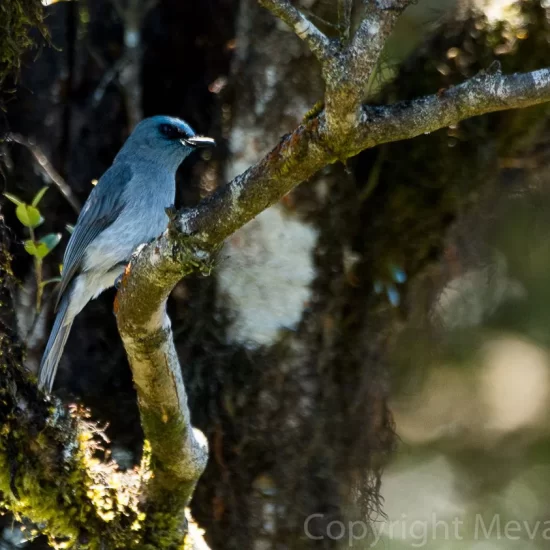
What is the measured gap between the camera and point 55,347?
14.1 feet

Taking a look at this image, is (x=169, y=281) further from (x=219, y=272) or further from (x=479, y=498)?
(x=479, y=498)

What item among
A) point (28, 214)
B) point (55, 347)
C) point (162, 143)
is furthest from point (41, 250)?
point (162, 143)

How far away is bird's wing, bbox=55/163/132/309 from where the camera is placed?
15.3 ft

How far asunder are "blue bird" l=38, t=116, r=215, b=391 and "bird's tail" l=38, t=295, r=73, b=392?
19 millimetres

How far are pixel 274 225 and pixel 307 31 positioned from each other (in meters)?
2.16

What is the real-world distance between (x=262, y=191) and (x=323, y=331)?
82.6 inches

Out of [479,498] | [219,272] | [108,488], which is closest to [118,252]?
[219,272]

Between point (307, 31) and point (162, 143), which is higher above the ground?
point (162, 143)

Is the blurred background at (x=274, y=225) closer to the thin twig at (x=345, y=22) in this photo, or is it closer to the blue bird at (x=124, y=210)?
the blue bird at (x=124, y=210)

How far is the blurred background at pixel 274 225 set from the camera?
4559 mm

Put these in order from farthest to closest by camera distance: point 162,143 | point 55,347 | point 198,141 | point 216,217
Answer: point 162,143, point 198,141, point 55,347, point 216,217

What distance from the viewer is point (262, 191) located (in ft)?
8.74

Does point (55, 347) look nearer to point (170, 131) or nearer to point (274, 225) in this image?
point (274, 225)

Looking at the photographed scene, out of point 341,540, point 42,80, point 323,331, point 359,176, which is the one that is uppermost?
point 42,80
